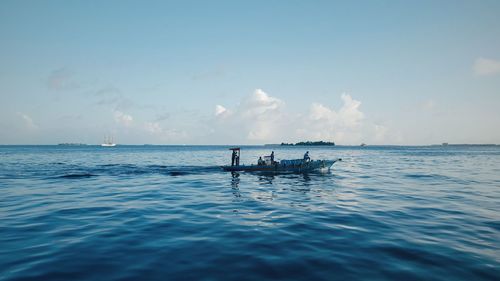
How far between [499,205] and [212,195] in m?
19.4

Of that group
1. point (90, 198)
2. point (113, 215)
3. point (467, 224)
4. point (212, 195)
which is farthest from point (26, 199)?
point (467, 224)

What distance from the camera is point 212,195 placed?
2014 centimetres

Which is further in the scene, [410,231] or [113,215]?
[113,215]

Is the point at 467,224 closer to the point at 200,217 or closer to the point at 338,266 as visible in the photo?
the point at 338,266

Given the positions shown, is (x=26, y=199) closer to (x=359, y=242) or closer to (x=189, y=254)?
(x=189, y=254)

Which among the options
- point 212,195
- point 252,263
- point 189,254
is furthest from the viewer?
point 212,195

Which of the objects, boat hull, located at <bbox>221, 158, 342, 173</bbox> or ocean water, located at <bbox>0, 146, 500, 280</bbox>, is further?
boat hull, located at <bbox>221, 158, 342, 173</bbox>

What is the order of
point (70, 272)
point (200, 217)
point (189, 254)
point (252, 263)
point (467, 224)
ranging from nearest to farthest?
point (70, 272), point (252, 263), point (189, 254), point (467, 224), point (200, 217)

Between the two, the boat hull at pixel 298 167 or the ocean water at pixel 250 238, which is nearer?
the ocean water at pixel 250 238

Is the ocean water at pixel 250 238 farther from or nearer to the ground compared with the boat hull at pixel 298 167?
nearer to the ground

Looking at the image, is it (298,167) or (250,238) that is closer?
(250,238)

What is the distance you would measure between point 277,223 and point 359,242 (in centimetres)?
385

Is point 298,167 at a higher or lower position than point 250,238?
higher

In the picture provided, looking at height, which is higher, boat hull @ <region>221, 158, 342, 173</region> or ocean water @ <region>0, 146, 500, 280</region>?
boat hull @ <region>221, 158, 342, 173</region>
